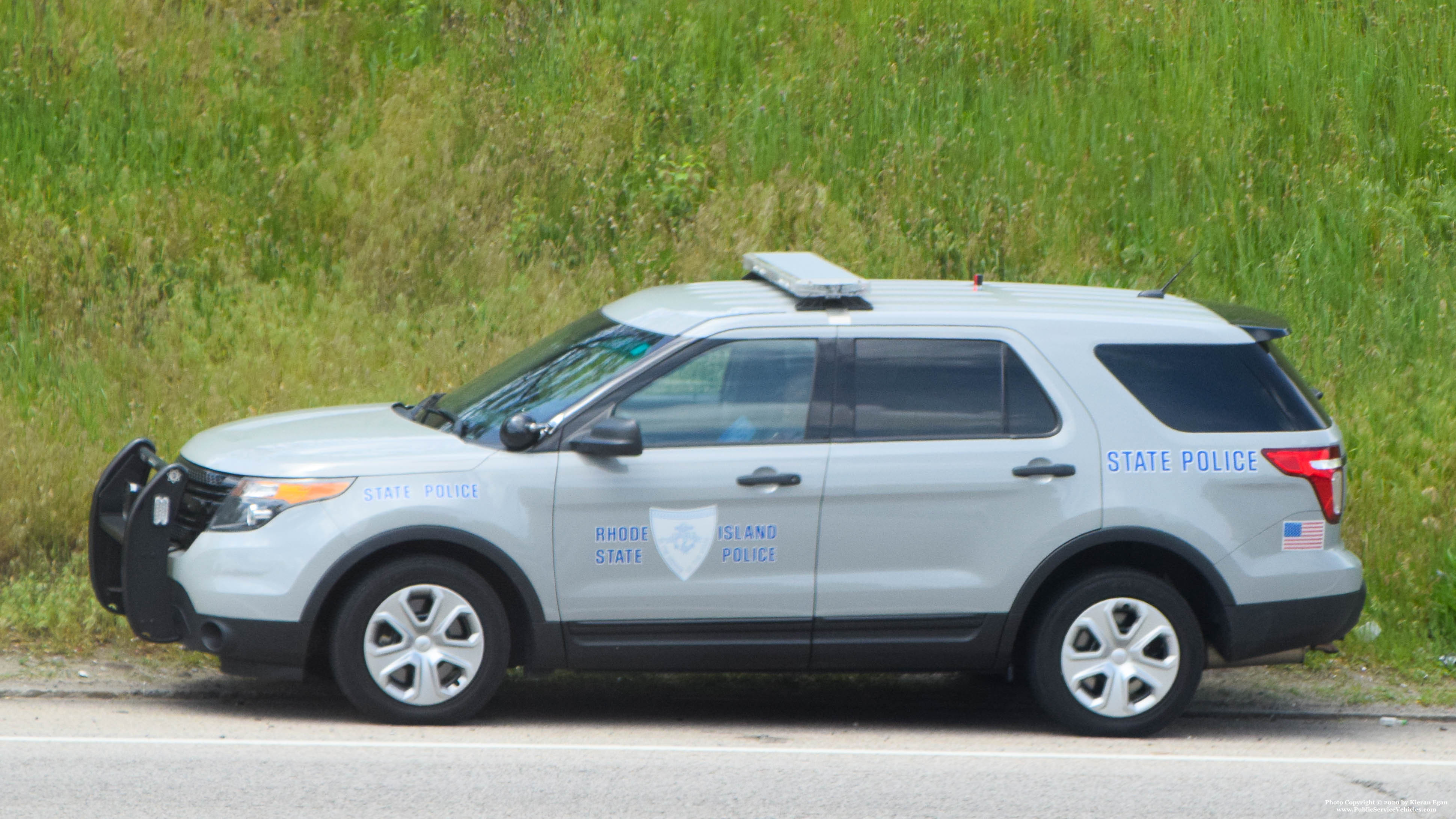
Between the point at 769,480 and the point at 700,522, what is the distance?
327mm

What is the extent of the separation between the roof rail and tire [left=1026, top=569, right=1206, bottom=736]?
4.99ft

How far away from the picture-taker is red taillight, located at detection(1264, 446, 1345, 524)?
6.45 m

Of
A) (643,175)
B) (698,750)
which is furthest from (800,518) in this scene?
(643,175)

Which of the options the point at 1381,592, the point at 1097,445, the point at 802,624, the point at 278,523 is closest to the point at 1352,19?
the point at 1381,592

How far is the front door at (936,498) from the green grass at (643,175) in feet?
12.9

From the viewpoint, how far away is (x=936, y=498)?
6.26 meters

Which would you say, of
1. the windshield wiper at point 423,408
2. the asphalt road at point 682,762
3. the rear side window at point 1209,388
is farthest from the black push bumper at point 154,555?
the rear side window at point 1209,388

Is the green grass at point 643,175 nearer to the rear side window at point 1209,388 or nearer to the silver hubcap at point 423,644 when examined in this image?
the rear side window at point 1209,388

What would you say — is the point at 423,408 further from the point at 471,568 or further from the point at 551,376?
the point at 471,568

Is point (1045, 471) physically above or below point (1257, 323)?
below

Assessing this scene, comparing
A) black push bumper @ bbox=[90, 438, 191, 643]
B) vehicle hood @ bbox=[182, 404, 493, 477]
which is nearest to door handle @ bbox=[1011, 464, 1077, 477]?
vehicle hood @ bbox=[182, 404, 493, 477]

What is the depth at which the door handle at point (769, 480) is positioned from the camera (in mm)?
6160

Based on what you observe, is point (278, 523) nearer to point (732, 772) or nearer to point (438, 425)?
point (438, 425)

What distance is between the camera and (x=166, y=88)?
492 inches
